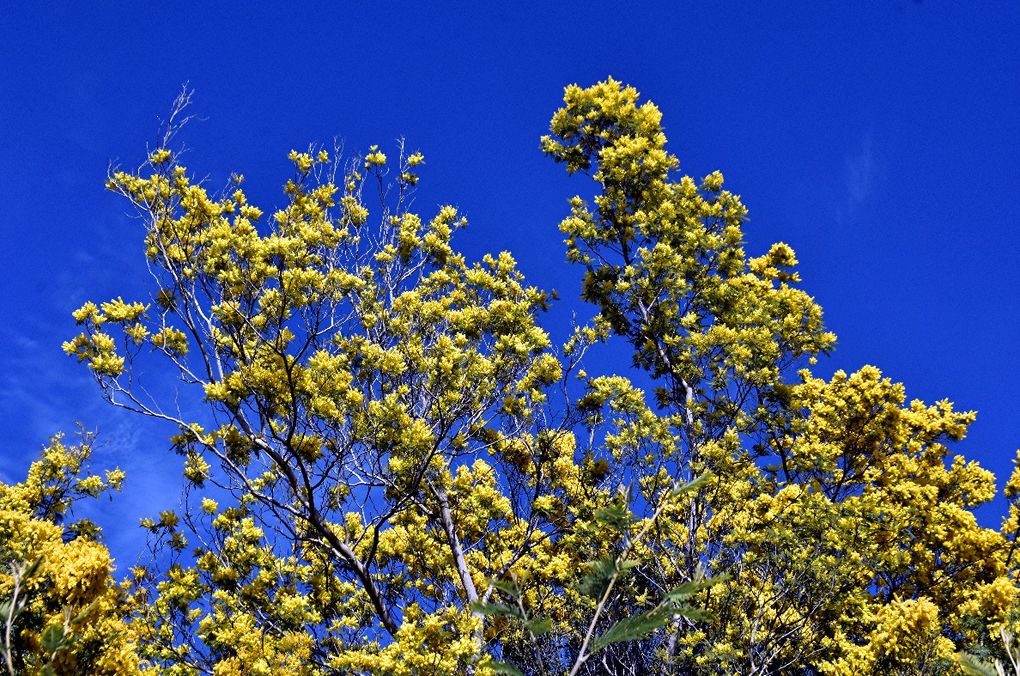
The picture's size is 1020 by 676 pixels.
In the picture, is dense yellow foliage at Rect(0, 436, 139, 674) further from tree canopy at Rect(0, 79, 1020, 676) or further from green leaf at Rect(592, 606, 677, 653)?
green leaf at Rect(592, 606, 677, 653)

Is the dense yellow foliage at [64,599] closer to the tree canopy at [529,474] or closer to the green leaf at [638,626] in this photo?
the tree canopy at [529,474]

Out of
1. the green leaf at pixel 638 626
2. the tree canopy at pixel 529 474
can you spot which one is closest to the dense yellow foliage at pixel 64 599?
the tree canopy at pixel 529 474

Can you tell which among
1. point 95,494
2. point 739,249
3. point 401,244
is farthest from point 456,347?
point 95,494

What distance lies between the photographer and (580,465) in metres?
10.8

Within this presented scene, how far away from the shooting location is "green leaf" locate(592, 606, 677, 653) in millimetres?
2914

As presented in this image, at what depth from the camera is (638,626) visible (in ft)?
9.80

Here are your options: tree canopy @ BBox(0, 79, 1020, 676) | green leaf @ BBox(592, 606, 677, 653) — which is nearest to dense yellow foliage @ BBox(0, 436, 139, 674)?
tree canopy @ BBox(0, 79, 1020, 676)

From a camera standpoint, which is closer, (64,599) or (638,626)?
(638,626)

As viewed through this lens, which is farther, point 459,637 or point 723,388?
point 723,388

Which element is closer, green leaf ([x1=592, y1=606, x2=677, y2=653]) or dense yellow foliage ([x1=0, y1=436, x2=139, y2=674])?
green leaf ([x1=592, y1=606, x2=677, y2=653])

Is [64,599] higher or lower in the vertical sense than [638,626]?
higher

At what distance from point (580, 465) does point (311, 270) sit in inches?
194

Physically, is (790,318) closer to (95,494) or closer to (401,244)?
(401,244)

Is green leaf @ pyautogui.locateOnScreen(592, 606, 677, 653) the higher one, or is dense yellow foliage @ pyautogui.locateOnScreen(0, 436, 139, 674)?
dense yellow foliage @ pyautogui.locateOnScreen(0, 436, 139, 674)
